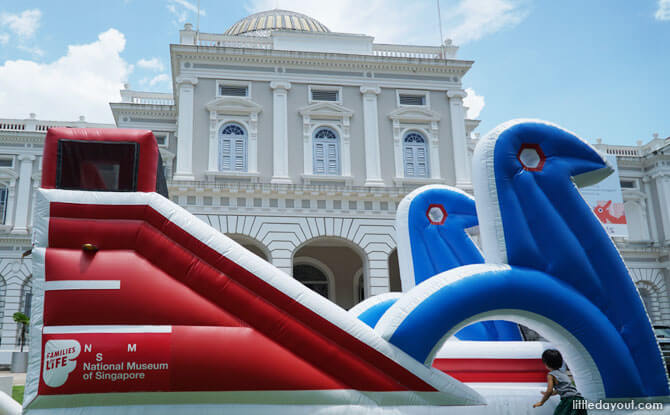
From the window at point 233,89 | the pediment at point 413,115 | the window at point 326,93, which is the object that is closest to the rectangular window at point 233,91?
the window at point 233,89

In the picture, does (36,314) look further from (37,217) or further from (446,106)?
(446,106)

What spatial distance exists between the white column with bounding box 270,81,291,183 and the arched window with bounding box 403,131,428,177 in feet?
13.6

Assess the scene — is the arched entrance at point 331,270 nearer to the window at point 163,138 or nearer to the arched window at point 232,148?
the arched window at point 232,148

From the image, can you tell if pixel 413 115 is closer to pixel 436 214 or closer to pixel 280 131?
pixel 280 131

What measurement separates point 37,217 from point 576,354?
4.44 metres

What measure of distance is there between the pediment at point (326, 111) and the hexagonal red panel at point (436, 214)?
11173mm

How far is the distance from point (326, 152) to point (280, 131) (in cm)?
168

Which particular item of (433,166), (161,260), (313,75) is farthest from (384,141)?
(161,260)

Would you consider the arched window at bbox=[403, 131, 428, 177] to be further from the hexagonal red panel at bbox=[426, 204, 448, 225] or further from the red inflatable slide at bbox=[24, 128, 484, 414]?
the red inflatable slide at bbox=[24, 128, 484, 414]

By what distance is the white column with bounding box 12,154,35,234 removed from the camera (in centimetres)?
2352

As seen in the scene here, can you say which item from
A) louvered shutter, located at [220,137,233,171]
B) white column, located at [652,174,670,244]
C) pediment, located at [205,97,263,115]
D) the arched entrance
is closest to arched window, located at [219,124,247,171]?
louvered shutter, located at [220,137,233,171]

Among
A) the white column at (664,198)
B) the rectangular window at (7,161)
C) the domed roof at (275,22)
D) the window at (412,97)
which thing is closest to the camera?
the window at (412,97)

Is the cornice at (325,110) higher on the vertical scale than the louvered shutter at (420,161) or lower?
higher

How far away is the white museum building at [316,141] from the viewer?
1598 centimetres
